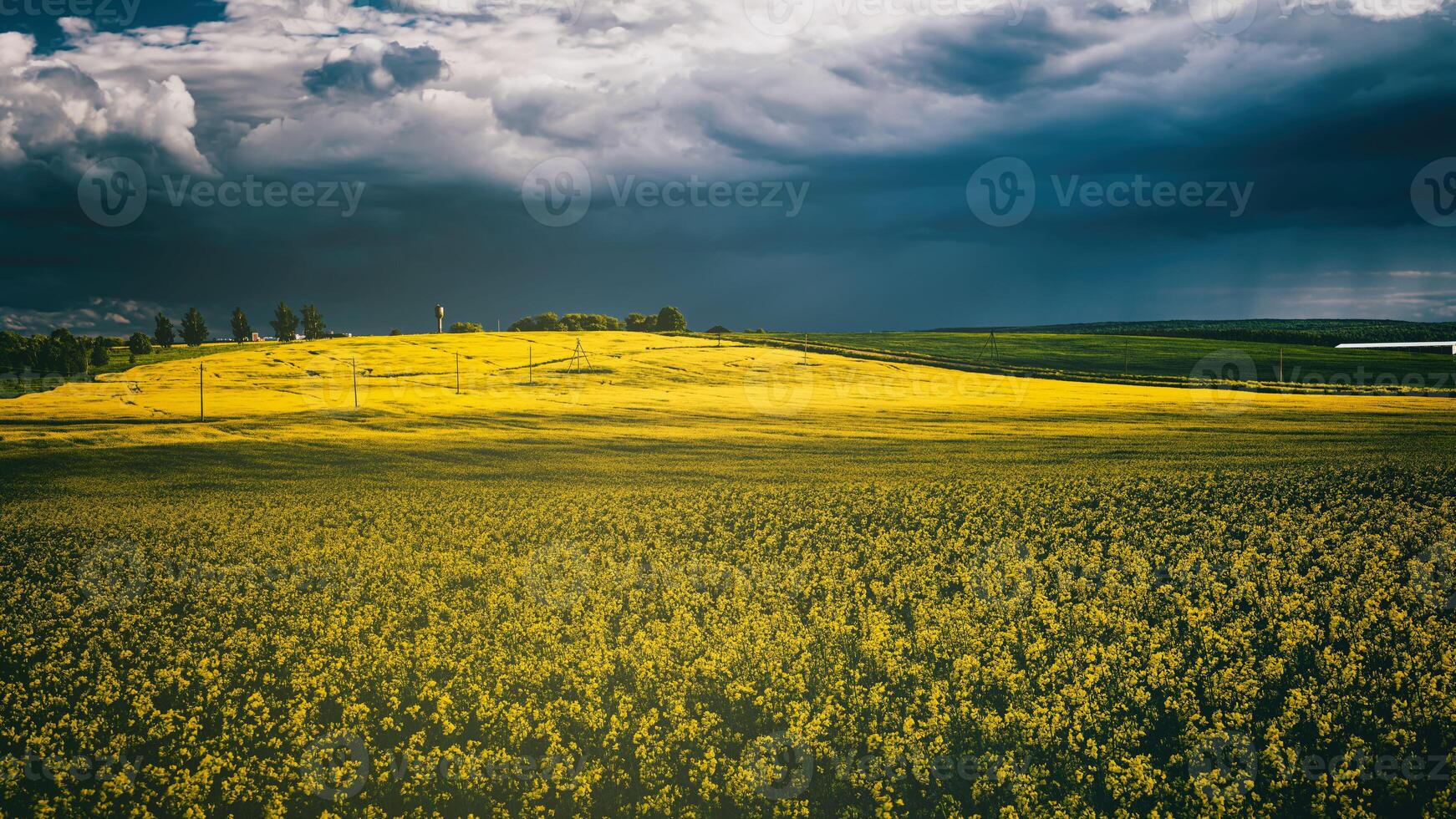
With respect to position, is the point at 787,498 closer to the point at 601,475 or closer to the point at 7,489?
the point at 601,475

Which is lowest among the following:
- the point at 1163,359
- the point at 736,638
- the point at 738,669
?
the point at 738,669

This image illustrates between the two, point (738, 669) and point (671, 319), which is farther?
point (671, 319)

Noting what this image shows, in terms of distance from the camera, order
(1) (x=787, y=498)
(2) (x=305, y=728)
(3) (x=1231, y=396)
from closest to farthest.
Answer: (2) (x=305, y=728) → (1) (x=787, y=498) → (3) (x=1231, y=396)

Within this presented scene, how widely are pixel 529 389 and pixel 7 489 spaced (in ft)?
145

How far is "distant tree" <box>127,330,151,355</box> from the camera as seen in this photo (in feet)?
411

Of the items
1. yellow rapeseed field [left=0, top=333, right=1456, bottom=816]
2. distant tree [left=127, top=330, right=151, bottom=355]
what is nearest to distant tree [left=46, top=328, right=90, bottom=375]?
distant tree [left=127, top=330, right=151, bottom=355]

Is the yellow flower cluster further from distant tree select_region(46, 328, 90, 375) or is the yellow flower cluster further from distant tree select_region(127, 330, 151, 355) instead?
distant tree select_region(127, 330, 151, 355)

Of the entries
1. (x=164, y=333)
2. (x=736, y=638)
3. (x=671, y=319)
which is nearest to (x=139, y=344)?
(x=164, y=333)

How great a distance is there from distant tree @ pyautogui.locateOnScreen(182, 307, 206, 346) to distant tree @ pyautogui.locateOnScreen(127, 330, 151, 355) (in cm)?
2106

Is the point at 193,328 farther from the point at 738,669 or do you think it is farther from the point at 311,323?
the point at 738,669

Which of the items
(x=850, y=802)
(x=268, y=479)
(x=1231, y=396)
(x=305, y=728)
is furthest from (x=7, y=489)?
(x=1231, y=396)

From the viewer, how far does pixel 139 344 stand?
417 ft

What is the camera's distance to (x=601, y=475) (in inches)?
1895

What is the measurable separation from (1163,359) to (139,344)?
153m
